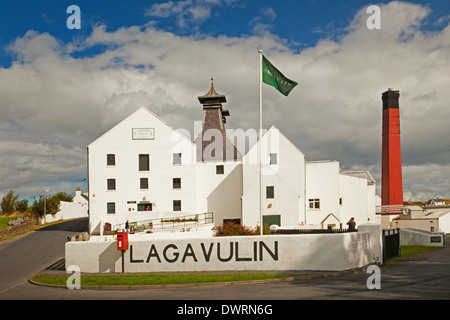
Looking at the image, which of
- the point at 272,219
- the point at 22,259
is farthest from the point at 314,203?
the point at 22,259

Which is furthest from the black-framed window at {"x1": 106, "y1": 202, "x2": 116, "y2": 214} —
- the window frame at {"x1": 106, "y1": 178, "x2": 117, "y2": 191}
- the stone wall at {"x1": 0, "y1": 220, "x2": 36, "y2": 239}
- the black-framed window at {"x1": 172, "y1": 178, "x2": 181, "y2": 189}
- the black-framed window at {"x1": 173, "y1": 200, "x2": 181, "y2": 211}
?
the stone wall at {"x1": 0, "y1": 220, "x2": 36, "y2": 239}

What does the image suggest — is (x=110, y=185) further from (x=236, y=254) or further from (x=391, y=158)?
(x=391, y=158)

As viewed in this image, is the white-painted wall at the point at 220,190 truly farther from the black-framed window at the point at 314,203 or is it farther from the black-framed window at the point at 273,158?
the black-framed window at the point at 314,203

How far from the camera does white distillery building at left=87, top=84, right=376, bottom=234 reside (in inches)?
1731

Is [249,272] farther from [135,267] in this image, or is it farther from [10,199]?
[10,199]

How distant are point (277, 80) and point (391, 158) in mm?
42000

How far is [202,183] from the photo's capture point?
50594 millimetres

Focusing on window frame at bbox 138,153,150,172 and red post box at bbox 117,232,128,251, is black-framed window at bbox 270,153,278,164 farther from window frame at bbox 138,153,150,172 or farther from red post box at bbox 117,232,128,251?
red post box at bbox 117,232,128,251

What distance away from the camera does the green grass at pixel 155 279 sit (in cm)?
1719

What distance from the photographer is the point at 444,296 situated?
12555 millimetres

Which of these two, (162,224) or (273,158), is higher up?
(273,158)

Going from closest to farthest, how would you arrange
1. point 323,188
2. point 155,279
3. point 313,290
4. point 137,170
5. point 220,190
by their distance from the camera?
point 313,290 → point 155,279 → point 323,188 → point 137,170 → point 220,190

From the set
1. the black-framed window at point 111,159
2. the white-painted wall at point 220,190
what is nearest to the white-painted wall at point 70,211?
the black-framed window at point 111,159

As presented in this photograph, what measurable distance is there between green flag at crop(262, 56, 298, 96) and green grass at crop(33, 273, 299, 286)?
29.6 ft
